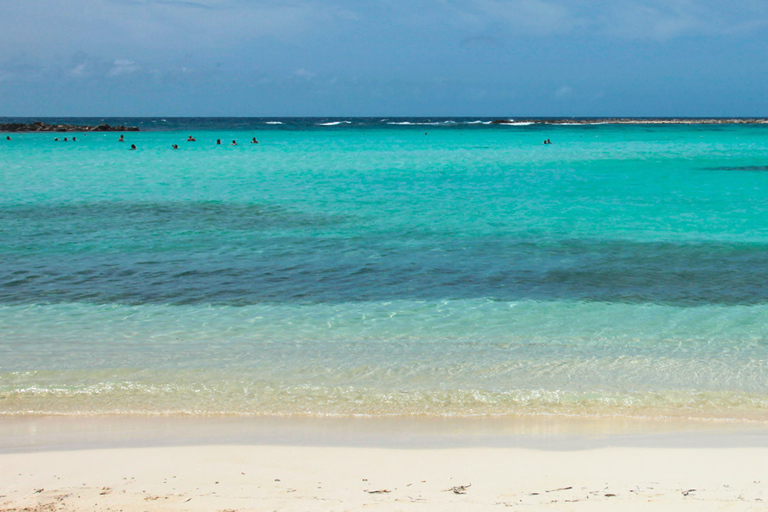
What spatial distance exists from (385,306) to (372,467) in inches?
180

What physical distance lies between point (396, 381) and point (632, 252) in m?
8.07

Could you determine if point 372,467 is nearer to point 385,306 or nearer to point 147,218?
point 385,306

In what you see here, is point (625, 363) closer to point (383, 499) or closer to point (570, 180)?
point (383, 499)

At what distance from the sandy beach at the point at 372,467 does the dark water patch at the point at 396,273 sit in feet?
13.7

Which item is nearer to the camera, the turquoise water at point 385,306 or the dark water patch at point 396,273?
the turquoise water at point 385,306

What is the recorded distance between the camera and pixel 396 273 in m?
11.5

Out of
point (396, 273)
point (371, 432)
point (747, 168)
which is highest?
point (747, 168)

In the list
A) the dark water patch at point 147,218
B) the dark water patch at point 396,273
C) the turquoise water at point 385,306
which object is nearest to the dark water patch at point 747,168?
the turquoise water at point 385,306

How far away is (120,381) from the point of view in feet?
22.5

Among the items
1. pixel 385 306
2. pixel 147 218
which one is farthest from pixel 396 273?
pixel 147 218

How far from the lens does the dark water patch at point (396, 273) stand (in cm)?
1005

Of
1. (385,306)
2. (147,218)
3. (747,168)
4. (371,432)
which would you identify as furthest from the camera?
(747,168)

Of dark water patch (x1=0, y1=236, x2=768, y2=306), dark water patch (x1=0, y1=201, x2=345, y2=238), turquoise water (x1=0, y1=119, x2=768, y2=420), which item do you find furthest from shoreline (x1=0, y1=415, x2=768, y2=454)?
dark water patch (x1=0, y1=201, x2=345, y2=238)

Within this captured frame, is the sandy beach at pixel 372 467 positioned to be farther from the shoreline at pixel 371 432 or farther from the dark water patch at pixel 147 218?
the dark water patch at pixel 147 218
